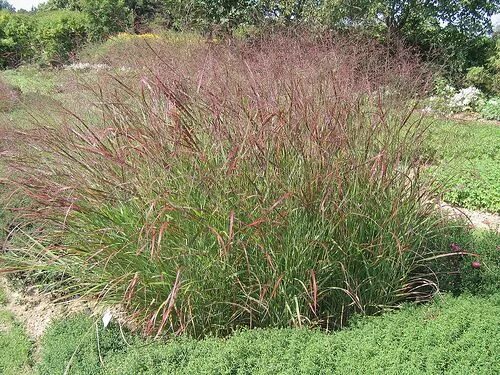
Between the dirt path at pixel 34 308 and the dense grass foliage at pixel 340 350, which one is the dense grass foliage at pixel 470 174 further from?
the dirt path at pixel 34 308

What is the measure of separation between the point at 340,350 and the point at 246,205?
2.77 ft

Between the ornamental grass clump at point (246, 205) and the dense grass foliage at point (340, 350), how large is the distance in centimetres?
20

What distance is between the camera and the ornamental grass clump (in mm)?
2729

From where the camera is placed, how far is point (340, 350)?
7.88 feet

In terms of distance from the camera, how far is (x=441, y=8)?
11.6 metres

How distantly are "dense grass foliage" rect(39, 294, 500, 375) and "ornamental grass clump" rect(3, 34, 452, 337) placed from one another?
20 cm

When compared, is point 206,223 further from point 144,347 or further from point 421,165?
point 421,165

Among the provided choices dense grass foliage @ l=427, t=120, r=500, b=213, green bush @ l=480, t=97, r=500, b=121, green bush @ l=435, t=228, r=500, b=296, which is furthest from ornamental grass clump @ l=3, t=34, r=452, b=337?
green bush @ l=480, t=97, r=500, b=121

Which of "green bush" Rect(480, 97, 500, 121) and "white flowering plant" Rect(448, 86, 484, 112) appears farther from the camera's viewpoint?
"white flowering plant" Rect(448, 86, 484, 112)

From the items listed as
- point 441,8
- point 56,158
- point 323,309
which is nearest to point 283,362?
point 323,309

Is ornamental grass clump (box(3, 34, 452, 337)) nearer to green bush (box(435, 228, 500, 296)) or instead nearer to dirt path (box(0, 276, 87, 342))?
green bush (box(435, 228, 500, 296))

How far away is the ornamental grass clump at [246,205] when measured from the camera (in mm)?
2729

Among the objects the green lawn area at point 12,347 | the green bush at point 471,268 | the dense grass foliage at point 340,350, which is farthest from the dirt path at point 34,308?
the green bush at point 471,268

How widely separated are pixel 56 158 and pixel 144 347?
4.35ft
